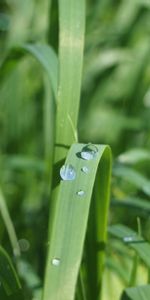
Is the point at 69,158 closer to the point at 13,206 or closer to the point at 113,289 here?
the point at 113,289

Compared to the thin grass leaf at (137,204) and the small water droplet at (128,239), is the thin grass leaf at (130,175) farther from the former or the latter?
the small water droplet at (128,239)

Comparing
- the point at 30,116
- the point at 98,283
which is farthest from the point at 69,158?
the point at 30,116

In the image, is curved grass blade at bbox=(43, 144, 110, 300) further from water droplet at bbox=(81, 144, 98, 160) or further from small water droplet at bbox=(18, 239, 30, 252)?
small water droplet at bbox=(18, 239, 30, 252)

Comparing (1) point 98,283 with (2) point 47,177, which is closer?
(1) point 98,283

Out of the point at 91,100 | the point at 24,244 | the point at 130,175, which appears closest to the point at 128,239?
the point at 130,175

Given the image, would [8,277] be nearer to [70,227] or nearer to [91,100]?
[70,227]

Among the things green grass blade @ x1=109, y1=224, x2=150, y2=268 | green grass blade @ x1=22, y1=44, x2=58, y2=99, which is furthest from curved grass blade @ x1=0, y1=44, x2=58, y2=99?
green grass blade @ x1=109, y1=224, x2=150, y2=268
